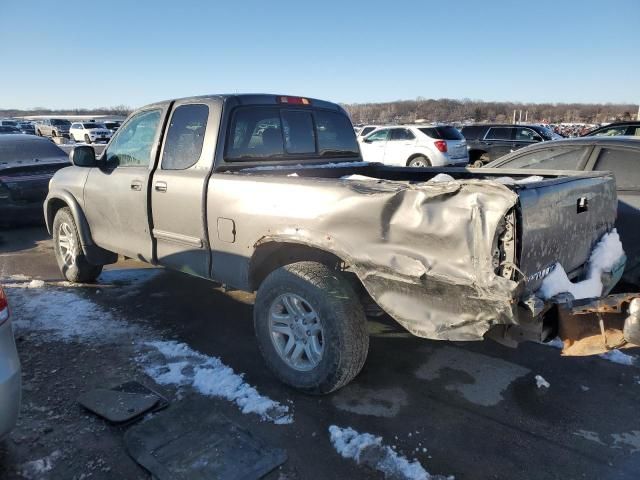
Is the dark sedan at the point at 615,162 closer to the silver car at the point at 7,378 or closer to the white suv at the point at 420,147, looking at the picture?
the silver car at the point at 7,378

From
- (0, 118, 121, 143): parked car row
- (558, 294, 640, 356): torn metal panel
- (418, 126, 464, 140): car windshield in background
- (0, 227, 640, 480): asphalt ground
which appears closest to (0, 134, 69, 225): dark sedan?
(0, 227, 640, 480): asphalt ground

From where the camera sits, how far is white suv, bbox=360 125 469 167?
49.2 ft

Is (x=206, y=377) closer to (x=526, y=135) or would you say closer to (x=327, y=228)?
(x=327, y=228)

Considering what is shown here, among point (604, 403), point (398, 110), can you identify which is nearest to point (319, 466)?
point (604, 403)

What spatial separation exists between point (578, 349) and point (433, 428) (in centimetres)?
96

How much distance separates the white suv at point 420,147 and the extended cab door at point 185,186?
37.2 feet

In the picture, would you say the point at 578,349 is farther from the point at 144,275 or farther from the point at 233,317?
the point at 144,275

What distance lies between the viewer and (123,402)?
3.19m

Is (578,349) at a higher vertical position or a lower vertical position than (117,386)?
higher

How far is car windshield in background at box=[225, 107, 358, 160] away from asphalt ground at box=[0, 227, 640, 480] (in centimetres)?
162

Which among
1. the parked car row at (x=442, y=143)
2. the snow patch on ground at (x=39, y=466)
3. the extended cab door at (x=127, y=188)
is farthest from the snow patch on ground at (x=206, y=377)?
the parked car row at (x=442, y=143)

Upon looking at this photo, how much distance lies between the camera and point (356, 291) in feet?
10.8

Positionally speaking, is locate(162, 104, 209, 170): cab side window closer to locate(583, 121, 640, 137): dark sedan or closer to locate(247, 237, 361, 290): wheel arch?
locate(247, 237, 361, 290): wheel arch

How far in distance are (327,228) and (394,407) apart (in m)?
1.27
